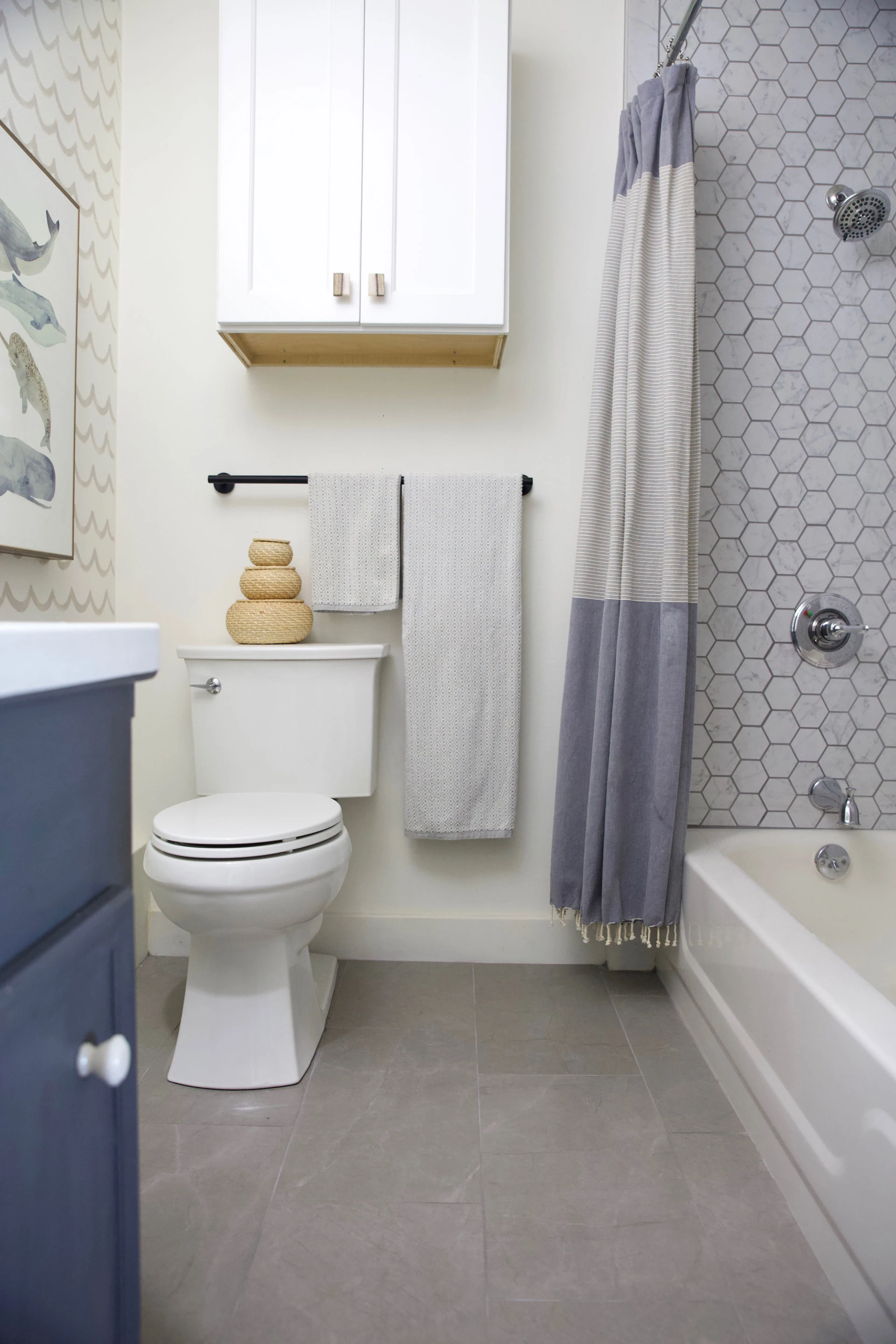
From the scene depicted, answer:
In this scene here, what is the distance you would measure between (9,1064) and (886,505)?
1930 millimetres

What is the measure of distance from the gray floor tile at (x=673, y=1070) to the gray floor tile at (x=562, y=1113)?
0.11 feet

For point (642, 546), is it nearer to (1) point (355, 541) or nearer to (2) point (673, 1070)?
(1) point (355, 541)

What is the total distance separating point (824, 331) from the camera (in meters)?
1.74

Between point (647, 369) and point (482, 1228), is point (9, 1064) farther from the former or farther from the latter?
point (647, 369)

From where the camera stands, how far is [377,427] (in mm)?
1840

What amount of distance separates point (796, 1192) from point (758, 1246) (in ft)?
0.33

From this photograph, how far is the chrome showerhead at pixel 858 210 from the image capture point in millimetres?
1638

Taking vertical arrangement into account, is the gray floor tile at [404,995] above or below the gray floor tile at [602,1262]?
below

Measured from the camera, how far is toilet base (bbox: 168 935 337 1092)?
54.3 inches

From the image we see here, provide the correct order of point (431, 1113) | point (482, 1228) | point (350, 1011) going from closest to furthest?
point (482, 1228), point (431, 1113), point (350, 1011)

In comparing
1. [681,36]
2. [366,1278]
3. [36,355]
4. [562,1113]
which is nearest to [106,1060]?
[366,1278]

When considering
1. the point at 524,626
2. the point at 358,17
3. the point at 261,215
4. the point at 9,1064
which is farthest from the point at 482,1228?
the point at 358,17

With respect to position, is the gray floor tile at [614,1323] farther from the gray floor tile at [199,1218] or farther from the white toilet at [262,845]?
the white toilet at [262,845]

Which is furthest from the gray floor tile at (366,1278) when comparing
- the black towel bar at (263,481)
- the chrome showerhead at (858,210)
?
the chrome showerhead at (858,210)
